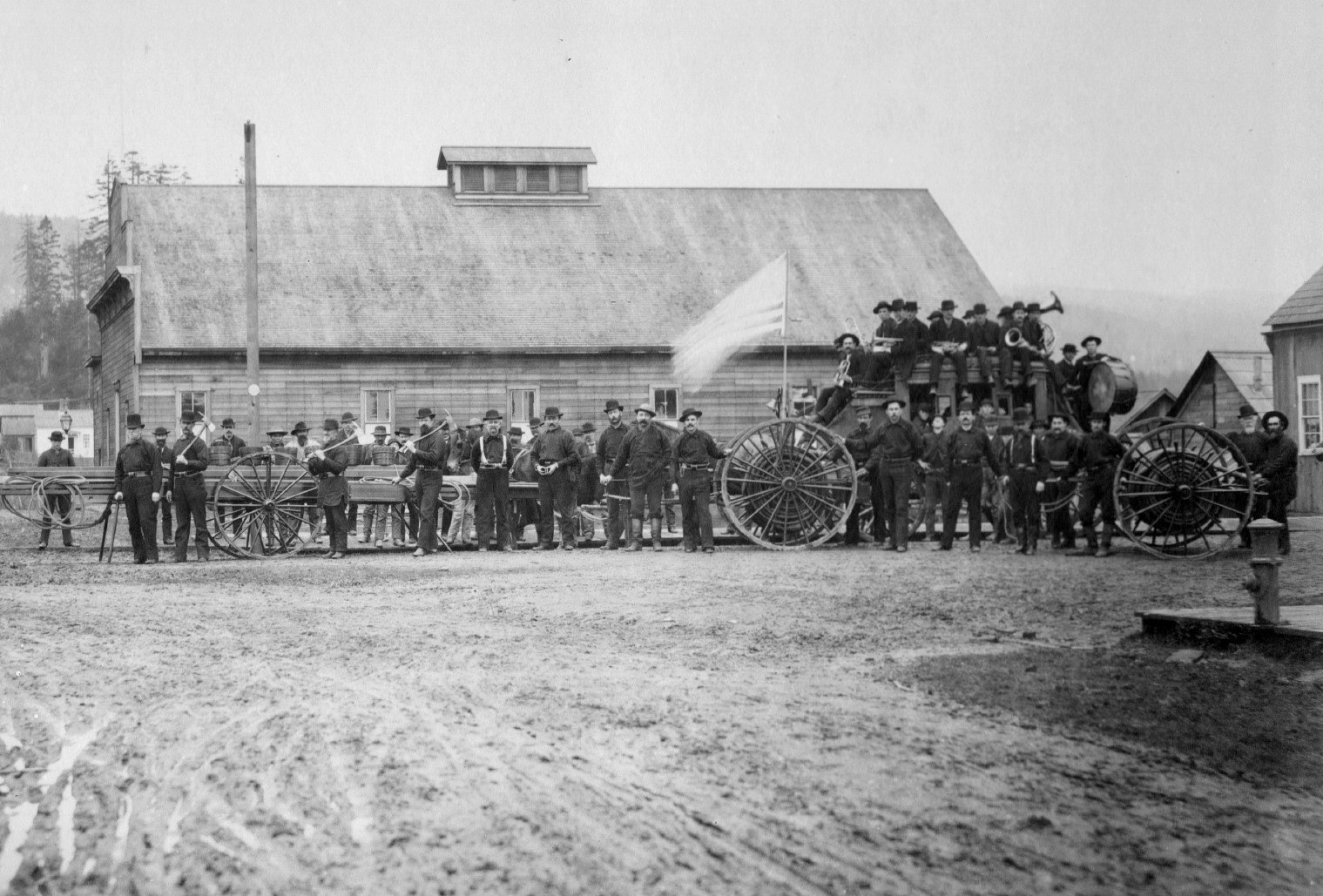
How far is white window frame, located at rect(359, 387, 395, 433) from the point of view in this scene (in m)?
28.6

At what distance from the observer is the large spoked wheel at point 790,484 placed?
56.8ft

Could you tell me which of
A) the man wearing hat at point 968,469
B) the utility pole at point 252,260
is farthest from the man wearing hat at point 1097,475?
the utility pole at point 252,260

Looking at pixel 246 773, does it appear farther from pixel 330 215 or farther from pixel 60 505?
pixel 330 215

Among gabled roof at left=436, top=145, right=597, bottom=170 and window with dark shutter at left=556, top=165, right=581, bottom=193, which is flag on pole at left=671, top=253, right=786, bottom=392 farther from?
gabled roof at left=436, top=145, right=597, bottom=170

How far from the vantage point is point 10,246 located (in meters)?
166

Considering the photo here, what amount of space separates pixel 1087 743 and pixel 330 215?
2730cm

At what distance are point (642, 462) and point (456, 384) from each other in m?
11.7

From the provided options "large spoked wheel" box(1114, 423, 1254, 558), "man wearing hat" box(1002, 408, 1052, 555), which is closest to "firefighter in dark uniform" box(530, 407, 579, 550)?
"man wearing hat" box(1002, 408, 1052, 555)

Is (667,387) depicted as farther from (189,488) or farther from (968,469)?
(189,488)

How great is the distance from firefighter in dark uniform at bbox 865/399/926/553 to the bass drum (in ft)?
9.69

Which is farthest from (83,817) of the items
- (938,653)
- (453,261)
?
(453,261)

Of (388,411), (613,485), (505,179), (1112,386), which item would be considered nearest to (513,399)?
(388,411)

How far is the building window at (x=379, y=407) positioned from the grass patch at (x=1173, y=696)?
2133 centimetres

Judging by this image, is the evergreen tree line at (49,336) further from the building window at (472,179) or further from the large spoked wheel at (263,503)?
the large spoked wheel at (263,503)
